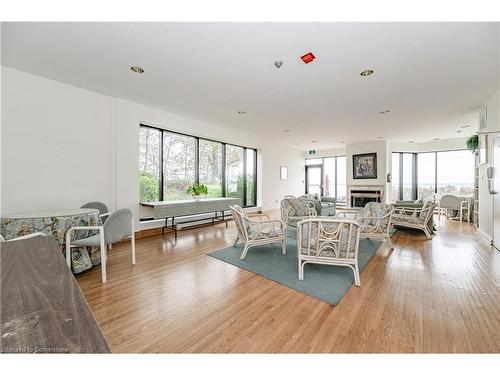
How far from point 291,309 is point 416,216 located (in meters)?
3.98

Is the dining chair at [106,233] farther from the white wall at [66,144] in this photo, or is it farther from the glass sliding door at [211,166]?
the glass sliding door at [211,166]

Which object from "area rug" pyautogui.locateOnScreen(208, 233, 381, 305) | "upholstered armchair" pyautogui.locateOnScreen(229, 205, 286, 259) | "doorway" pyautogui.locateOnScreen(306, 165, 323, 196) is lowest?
"area rug" pyautogui.locateOnScreen(208, 233, 381, 305)

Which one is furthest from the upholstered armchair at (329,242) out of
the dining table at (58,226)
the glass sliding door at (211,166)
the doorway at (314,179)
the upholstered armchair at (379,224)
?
the doorway at (314,179)

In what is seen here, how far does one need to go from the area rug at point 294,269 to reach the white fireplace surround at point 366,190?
4964 mm

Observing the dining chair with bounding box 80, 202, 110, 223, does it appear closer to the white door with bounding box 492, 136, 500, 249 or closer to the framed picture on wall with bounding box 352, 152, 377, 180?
the white door with bounding box 492, 136, 500, 249

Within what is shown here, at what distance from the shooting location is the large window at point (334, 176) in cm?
970

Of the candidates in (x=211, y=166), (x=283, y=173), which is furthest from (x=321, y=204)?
(x=211, y=166)

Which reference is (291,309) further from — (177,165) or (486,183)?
(486,183)

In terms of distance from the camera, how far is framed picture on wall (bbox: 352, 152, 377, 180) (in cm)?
821

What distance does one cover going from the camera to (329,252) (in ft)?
8.38

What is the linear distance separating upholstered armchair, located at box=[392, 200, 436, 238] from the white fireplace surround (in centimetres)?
363

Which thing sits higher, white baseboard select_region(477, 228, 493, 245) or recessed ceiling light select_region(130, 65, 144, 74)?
recessed ceiling light select_region(130, 65, 144, 74)

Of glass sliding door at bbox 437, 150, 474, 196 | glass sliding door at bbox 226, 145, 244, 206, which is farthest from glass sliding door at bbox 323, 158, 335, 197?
glass sliding door at bbox 226, 145, 244, 206

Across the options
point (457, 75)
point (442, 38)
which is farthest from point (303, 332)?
point (457, 75)
